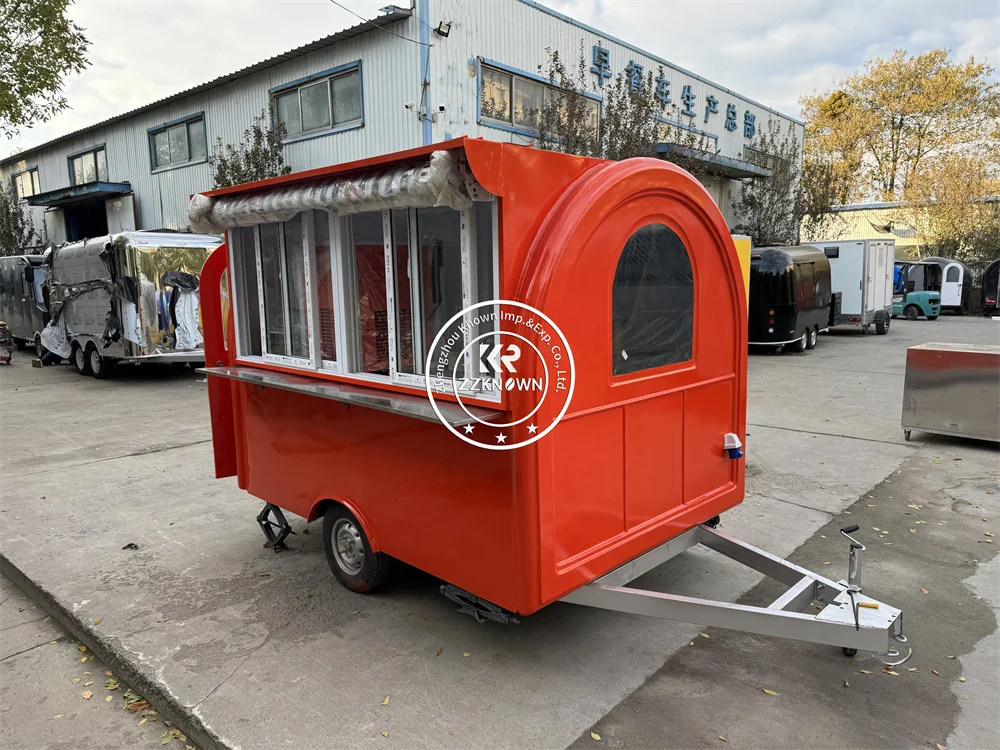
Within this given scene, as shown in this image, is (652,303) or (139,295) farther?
(139,295)

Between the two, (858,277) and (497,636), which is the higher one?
(858,277)

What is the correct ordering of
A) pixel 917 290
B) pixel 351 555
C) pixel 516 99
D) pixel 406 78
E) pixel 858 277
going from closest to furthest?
pixel 351 555 < pixel 406 78 < pixel 516 99 < pixel 858 277 < pixel 917 290

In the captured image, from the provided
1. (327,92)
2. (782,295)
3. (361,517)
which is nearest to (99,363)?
(327,92)

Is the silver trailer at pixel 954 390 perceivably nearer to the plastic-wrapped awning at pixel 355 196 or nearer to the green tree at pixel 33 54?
the plastic-wrapped awning at pixel 355 196

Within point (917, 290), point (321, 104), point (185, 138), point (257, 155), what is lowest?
point (917, 290)

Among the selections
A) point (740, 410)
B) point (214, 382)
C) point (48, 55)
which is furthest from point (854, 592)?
point (48, 55)

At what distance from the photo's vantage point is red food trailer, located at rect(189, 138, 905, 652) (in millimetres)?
2910

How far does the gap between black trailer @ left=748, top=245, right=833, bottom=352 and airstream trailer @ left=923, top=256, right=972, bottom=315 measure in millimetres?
13470

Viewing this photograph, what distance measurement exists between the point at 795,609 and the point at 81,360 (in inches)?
603

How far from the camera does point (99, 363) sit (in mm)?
13758

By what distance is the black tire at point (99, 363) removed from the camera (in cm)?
1362

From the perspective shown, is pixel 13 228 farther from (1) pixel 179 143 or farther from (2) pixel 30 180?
(1) pixel 179 143

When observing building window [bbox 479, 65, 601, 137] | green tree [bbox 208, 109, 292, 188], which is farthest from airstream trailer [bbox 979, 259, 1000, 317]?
green tree [bbox 208, 109, 292, 188]

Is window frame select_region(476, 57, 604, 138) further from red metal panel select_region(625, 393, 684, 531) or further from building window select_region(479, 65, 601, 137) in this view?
red metal panel select_region(625, 393, 684, 531)
